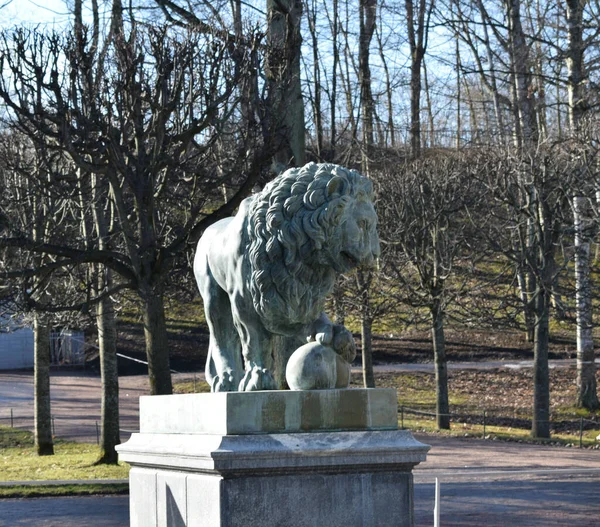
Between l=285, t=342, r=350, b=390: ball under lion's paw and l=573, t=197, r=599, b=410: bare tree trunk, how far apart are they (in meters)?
14.5

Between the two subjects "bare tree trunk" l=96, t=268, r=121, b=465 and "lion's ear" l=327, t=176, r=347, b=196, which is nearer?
"lion's ear" l=327, t=176, r=347, b=196

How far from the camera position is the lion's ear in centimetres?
639

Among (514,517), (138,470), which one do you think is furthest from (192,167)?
(138,470)

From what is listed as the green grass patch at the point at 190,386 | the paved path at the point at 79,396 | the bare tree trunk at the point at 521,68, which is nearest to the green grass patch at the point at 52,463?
the paved path at the point at 79,396

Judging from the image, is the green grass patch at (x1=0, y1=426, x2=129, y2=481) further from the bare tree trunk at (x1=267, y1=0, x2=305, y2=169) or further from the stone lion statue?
the stone lion statue

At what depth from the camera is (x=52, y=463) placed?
18.4 metres

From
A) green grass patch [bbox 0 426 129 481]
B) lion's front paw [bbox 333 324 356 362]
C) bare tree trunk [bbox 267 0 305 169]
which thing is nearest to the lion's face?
lion's front paw [bbox 333 324 356 362]

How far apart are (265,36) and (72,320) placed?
612cm

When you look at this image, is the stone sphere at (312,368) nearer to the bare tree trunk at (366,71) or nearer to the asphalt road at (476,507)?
the asphalt road at (476,507)

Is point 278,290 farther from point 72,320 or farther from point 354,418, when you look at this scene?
point 72,320

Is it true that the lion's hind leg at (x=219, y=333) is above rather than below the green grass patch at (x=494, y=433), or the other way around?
above

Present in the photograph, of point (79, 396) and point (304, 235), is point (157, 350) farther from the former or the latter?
point (79, 396)

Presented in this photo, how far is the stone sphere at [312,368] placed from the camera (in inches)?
242

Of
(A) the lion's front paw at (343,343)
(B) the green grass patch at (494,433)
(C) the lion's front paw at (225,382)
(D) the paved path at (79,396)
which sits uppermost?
(A) the lion's front paw at (343,343)
